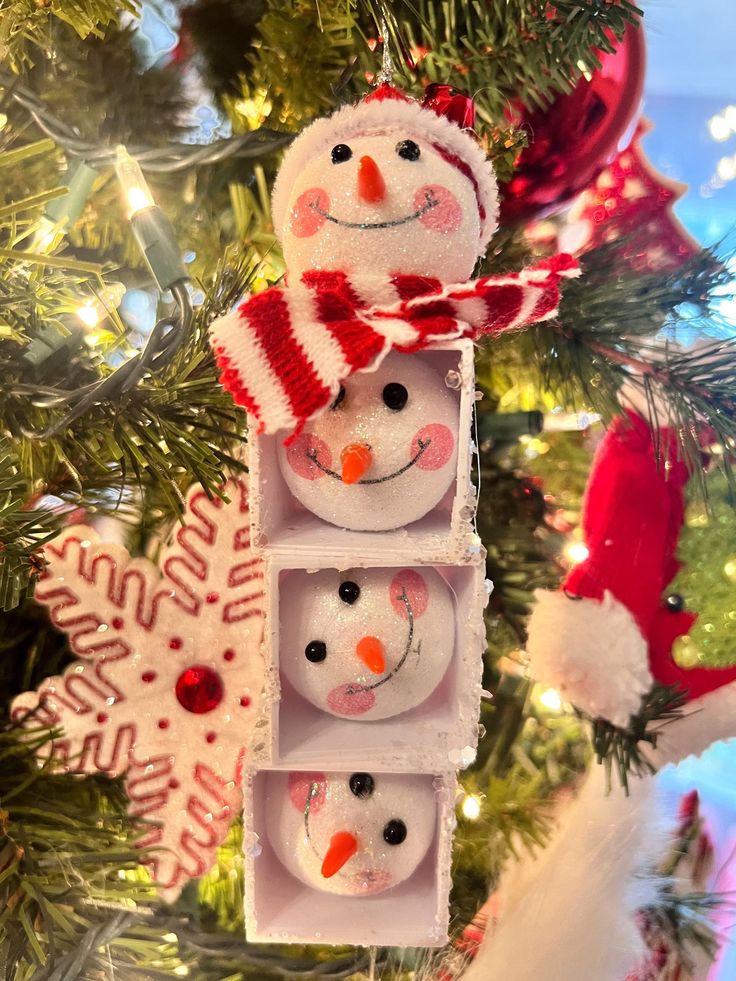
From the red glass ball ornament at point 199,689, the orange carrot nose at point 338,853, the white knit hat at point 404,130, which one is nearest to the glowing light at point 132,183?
the white knit hat at point 404,130

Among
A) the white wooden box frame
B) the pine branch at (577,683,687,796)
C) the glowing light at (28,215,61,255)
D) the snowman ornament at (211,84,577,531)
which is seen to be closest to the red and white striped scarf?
the snowman ornament at (211,84,577,531)

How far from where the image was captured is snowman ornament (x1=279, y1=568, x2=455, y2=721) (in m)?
0.55

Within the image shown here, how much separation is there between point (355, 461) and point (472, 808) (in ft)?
1.46

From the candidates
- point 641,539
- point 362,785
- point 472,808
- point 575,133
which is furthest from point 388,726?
point 575,133

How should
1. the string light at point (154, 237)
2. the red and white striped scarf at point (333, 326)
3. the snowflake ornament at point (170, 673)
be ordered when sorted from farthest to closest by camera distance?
the snowflake ornament at point (170, 673) → the string light at point (154, 237) → the red and white striped scarf at point (333, 326)

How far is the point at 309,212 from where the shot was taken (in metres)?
0.51

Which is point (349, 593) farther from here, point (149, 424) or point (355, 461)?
point (149, 424)

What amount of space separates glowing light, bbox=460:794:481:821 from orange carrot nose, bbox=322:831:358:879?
21 centimetres

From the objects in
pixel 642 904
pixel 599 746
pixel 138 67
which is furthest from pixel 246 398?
pixel 642 904

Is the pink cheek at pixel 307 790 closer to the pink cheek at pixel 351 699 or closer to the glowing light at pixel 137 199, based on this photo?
the pink cheek at pixel 351 699

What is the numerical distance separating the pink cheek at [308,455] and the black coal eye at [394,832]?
305 millimetres

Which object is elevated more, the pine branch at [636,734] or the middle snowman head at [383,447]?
the middle snowman head at [383,447]

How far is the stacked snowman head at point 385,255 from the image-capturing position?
0.50 metres

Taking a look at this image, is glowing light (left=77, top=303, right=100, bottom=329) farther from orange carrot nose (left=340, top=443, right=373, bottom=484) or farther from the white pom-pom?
the white pom-pom
